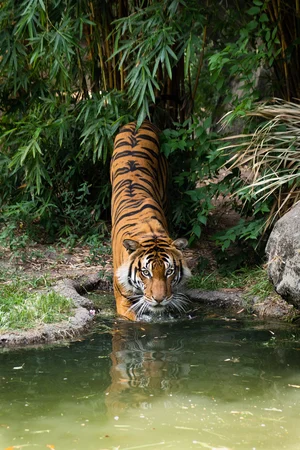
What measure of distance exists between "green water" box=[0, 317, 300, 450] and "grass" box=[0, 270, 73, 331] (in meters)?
0.29

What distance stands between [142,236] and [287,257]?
129 cm

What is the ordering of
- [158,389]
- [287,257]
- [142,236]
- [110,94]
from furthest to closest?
1. [110,94]
2. [142,236]
3. [287,257]
4. [158,389]

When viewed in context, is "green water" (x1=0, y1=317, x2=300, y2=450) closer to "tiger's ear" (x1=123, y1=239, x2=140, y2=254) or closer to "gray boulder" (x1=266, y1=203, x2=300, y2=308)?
"gray boulder" (x1=266, y1=203, x2=300, y2=308)

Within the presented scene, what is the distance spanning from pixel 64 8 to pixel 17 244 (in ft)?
6.85

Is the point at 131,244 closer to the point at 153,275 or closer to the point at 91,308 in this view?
the point at 153,275

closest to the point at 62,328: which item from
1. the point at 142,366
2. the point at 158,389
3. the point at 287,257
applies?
the point at 142,366

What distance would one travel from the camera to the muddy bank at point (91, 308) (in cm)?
500

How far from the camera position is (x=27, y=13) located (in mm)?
6324

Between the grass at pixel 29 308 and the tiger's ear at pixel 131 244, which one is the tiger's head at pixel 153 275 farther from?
the grass at pixel 29 308

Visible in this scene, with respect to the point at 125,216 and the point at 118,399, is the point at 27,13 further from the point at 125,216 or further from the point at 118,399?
the point at 118,399

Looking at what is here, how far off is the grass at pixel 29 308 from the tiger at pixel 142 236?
52cm

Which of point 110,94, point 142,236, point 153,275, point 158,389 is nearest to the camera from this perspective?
point 158,389

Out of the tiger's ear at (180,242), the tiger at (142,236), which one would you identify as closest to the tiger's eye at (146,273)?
the tiger at (142,236)

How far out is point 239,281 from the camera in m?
6.32
